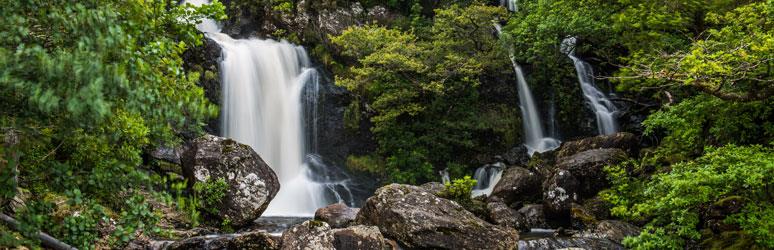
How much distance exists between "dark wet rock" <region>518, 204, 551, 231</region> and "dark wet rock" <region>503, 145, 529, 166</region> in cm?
525

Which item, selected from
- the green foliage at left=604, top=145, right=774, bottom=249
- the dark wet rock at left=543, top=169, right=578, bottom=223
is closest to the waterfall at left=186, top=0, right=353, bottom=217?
the dark wet rock at left=543, top=169, right=578, bottom=223

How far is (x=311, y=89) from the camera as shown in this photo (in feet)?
63.4

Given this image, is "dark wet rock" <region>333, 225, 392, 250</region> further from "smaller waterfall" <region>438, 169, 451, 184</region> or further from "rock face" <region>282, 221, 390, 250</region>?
"smaller waterfall" <region>438, 169, 451, 184</region>

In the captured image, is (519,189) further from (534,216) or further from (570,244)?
(570,244)

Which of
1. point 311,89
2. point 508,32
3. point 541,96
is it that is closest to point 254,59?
point 311,89

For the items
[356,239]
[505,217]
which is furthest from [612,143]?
[356,239]

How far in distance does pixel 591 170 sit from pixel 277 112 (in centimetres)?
1070

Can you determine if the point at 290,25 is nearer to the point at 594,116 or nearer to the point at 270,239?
the point at 594,116

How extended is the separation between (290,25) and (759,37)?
17600 millimetres

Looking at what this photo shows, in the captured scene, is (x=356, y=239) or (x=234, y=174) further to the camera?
(x=234, y=174)

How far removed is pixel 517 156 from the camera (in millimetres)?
18719

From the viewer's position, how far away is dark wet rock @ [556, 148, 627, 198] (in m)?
12.9

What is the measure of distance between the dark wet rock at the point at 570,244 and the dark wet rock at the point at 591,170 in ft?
10.8

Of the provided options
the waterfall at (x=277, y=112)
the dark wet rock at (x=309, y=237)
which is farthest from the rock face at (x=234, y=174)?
the waterfall at (x=277, y=112)
